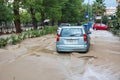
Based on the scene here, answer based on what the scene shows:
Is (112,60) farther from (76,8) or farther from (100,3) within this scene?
(100,3)

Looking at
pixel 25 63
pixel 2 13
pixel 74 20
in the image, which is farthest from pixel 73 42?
pixel 74 20

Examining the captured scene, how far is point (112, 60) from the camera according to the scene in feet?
46.2

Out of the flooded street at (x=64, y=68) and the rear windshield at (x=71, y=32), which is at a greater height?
the rear windshield at (x=71, y=32)

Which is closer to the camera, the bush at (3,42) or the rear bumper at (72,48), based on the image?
the rear bumper at (72,48)

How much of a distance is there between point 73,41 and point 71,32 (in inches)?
24.0

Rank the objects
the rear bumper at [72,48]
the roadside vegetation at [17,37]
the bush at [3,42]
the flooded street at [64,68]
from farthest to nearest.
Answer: the roadside vegetation at [17,37]
the bush at [3,42]
the rear bumper at [72,48]
the flooded street at [64,68]

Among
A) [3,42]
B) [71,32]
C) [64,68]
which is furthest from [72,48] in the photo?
[3,42]

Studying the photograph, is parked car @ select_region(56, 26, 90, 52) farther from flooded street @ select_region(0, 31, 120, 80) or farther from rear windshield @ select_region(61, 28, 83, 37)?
flooded street @ select_region(0, 31, 120, 80)

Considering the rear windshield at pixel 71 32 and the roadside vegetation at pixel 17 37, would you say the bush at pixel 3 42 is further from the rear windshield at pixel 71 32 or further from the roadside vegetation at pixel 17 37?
the rear windshield at pixel 71 32

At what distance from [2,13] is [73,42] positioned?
34458 millimetres

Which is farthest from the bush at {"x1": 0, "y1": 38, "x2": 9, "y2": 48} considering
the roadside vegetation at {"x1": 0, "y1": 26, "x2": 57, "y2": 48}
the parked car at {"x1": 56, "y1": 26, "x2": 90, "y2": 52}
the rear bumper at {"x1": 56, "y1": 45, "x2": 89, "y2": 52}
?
the rear bumper at {"x1": 56, "y1": 45, "x2": 89, "y2": 52}

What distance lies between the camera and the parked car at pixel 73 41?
15.9m

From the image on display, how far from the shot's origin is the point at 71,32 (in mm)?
16234

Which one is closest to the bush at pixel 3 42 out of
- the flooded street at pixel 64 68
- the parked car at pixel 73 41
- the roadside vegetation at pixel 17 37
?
the roadside vegetation at pixel 17 37
